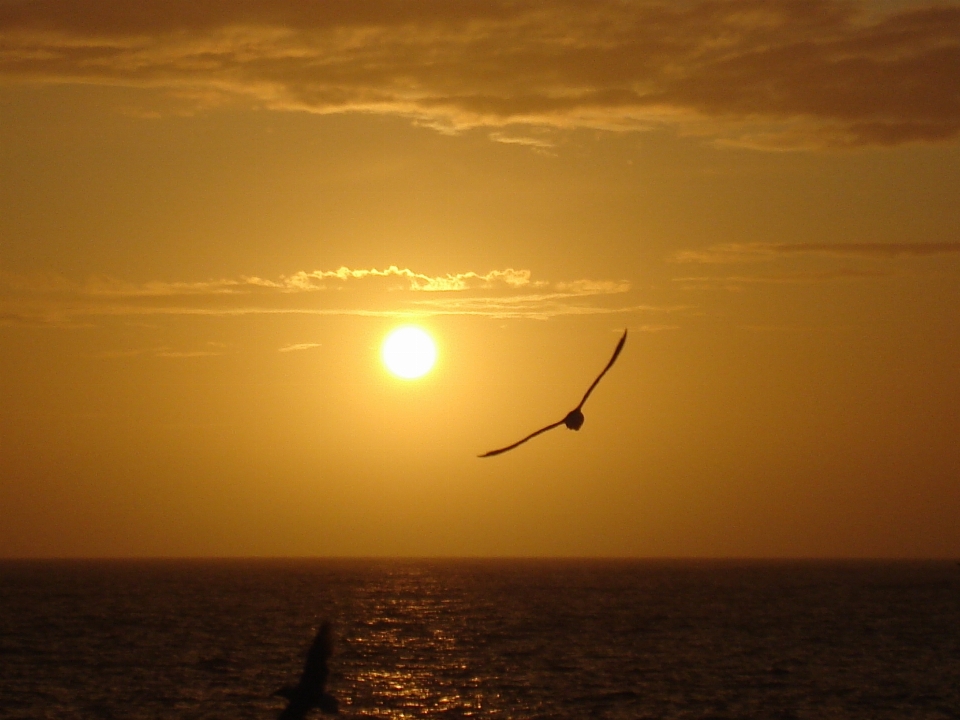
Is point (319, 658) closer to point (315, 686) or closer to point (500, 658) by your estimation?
point (315, 686)

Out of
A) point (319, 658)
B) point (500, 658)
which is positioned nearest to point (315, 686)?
point (319, 658)

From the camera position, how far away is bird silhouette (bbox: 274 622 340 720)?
1221cm

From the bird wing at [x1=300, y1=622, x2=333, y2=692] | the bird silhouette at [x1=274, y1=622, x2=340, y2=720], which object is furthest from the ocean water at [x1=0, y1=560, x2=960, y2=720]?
the bird wing at [x1=300, y1=622, x2=333, y2=692]

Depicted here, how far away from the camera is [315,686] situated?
12.6m

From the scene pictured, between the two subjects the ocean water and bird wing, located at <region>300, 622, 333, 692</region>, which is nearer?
bird wing, located at <region>300, 622, 333, 692</region>

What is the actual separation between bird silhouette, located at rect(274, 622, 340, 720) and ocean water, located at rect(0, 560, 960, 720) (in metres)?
33.7

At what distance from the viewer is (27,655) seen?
70.0 meters

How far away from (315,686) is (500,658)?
60191 millimetres

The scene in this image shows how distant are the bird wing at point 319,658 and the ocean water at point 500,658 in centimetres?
3382

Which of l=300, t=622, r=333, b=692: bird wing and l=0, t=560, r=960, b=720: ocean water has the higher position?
l=0, t=560, r=960, b=720: ocean water

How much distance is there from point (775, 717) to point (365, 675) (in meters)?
22.7

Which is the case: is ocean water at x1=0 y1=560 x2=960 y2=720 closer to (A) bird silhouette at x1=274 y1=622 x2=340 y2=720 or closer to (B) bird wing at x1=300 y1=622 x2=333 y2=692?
(A) bird silhouette at x1=274 y1=622 x2=340 y2=720

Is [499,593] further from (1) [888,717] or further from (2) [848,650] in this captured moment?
(1) [888,717]

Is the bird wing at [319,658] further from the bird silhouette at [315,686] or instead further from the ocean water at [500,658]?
the ocean water at [500,658]
